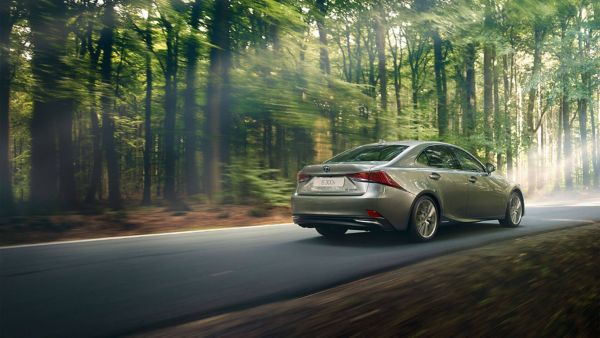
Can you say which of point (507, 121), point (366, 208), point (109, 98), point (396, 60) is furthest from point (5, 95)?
point (396, 60)

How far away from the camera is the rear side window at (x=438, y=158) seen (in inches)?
283

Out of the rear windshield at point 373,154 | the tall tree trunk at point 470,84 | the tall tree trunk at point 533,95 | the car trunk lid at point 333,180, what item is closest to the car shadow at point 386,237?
the car trunk lid at point 333,180

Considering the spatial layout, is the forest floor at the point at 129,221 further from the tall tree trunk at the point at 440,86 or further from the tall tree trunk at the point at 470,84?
the tall tree trunk at the point at 470,84

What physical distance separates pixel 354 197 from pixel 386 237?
4.71ft

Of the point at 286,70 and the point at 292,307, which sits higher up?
the point at 286,70

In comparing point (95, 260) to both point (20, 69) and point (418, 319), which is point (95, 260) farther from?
point (20, 69)

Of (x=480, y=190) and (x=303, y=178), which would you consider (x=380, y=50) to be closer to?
(x=480, y=190)

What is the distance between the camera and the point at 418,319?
3.04 metres

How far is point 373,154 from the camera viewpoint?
23.5 feet

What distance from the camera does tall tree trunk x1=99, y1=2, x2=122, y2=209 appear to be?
11758 millimetres

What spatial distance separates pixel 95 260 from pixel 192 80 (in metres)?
13.1

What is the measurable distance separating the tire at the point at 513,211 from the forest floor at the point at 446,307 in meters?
4.09

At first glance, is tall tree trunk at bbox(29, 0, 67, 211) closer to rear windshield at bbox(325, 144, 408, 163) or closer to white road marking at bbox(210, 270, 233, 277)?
rear windshield at bbox(325, 144, 408, 163)

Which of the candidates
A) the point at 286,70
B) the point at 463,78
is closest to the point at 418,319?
the point at 286,70
